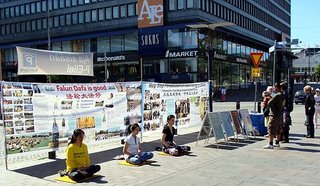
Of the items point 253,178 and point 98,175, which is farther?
point 98,175

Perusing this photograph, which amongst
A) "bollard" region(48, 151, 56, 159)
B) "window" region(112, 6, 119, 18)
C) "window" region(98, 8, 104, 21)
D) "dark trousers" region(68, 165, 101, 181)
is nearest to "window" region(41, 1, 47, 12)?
"window" region(98, 8, 104, 21)

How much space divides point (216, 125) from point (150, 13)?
135 ft

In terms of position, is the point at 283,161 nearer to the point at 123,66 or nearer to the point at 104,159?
the point at 104,159

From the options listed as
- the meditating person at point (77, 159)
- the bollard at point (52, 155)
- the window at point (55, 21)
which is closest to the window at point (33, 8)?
the window at point (55, 21)

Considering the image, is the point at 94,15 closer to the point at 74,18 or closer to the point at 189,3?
the point at 74,18

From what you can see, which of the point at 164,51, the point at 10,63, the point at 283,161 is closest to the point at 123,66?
the point at 164,51

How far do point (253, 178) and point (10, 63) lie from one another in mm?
67004

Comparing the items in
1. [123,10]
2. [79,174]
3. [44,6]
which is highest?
[44,6]

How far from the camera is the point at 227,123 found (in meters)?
12.9

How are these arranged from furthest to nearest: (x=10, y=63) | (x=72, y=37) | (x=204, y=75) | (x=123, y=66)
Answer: (x=10, y=63) < (x=72, y=37) < (x=123, y=66) < (x=204, y=75)

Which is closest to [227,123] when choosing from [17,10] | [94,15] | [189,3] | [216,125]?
[216,125]

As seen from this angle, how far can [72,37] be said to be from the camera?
6162 centimetres

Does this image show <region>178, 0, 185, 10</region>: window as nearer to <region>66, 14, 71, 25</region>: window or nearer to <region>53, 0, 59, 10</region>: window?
<region>66, 14, 71, 25</region>: window

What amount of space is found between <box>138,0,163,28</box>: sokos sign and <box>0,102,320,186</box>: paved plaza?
40246mm
